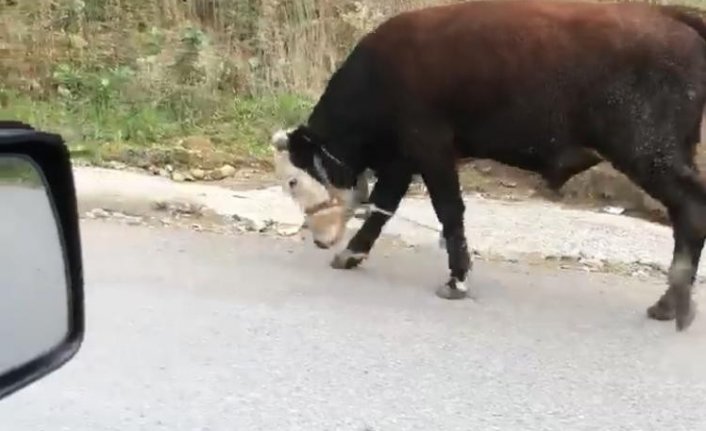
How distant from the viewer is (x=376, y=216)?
700 centimetres

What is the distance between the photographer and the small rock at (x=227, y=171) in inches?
360

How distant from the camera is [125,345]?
5.38 meters

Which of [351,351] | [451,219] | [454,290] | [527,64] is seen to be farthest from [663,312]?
[351,351]

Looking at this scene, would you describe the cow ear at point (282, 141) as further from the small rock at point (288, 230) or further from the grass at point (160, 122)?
the grass at point (160, 122)

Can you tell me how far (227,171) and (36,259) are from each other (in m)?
7.02

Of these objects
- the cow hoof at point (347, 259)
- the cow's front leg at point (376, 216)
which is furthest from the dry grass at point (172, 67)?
the cow hoof at point (347, 259)

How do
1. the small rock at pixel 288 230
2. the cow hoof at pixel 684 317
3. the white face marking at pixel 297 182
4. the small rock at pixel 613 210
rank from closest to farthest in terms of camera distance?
1. the cow hoof at pixel 684 317
2. the white face marking at pixel 297 182
3. the small rock at pixel 288 230
4. the small rock at pixel 613 210

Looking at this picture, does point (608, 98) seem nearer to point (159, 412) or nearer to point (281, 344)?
point (281, 344)

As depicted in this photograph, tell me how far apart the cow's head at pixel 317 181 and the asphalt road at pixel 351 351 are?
27cm

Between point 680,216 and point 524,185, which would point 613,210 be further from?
point 680,216

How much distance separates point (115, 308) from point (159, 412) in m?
1.36

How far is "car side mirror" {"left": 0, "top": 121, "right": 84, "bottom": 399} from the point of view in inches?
78.4

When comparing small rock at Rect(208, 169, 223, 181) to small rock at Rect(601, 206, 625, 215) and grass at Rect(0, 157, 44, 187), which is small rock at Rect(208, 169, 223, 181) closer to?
small rock at Rect(601, 206, 625, 215)

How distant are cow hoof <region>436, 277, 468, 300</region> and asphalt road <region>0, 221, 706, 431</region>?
67 mm
